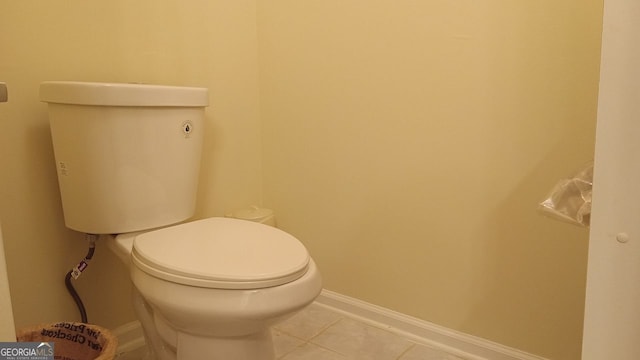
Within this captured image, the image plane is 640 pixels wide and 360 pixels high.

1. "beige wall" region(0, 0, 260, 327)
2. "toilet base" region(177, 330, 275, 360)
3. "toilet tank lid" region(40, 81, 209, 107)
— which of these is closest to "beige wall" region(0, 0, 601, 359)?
"beige wall" region(0, 0, 260, 327)

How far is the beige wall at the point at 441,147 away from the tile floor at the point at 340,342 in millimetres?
105

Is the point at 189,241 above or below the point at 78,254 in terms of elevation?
above

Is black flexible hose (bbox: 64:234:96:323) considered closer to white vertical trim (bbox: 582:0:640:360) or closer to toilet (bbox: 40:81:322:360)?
toilet (bbox: 40:81:322:360)

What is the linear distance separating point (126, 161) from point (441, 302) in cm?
99

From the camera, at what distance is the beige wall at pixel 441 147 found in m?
1.17

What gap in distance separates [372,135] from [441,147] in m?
0.23

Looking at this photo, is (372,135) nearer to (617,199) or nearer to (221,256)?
(221,256)

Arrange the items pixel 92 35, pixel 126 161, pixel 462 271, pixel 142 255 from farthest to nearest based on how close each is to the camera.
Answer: pixel 462 271 < pixel 92 35 < pixel 126 161 < pixel 142 255

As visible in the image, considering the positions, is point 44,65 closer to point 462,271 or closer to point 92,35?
point 92,35

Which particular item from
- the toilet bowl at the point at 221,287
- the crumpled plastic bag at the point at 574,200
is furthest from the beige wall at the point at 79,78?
the crumpled plastic bag at the point at 574,200

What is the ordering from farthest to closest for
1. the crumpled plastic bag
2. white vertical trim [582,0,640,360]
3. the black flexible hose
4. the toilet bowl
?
the black flexible hose < the toilet bowl < the crumpled plastic bag < white vertical trim [582,0,640,360]

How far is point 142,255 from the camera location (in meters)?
0.99

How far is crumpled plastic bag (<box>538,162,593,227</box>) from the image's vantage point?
2.36ft

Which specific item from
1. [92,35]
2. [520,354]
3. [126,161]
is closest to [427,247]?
[520,354]
